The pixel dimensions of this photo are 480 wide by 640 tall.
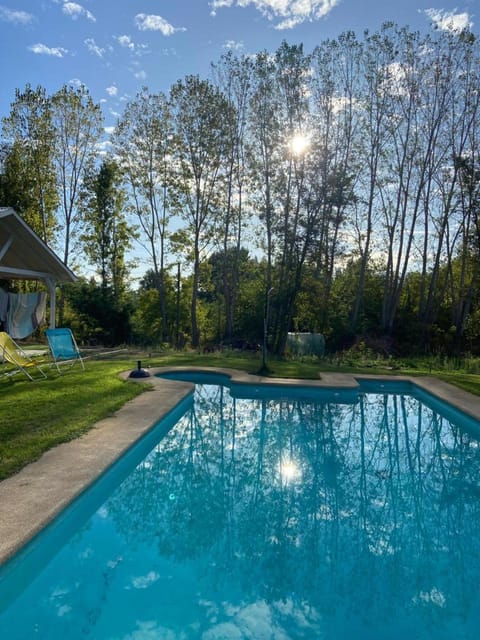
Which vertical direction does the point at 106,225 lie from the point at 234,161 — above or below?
below

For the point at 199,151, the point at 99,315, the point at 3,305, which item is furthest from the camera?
the point at 99,315

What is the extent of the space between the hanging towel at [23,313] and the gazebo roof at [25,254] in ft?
2.36

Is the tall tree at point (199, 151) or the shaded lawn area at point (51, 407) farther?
the tall tree at point (199, 151)

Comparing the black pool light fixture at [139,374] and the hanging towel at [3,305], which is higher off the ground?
the hanging towel at [3,305]

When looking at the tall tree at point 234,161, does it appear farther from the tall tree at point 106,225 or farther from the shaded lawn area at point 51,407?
the shaded lawn area at point 51,407

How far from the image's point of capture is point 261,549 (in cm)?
316

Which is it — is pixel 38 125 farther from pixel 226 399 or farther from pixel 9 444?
pixel 9 444

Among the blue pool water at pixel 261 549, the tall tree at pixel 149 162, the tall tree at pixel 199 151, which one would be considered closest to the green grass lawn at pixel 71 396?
the blue pool water at pixel 261 549

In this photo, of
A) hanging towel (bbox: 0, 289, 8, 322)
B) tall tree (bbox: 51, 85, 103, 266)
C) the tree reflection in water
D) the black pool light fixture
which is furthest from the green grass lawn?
tall tree (bbox: 51, 85, 103, 266)

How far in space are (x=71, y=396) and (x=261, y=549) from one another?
423 centimetres

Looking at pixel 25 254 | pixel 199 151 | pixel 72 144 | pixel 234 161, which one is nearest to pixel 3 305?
pixel 25 254

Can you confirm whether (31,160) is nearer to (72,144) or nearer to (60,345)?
(72,144)

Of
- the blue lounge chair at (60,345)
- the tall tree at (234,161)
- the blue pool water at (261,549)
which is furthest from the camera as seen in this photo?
the tall tree at (234,161)

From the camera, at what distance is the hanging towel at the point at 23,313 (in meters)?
A: 10.7
